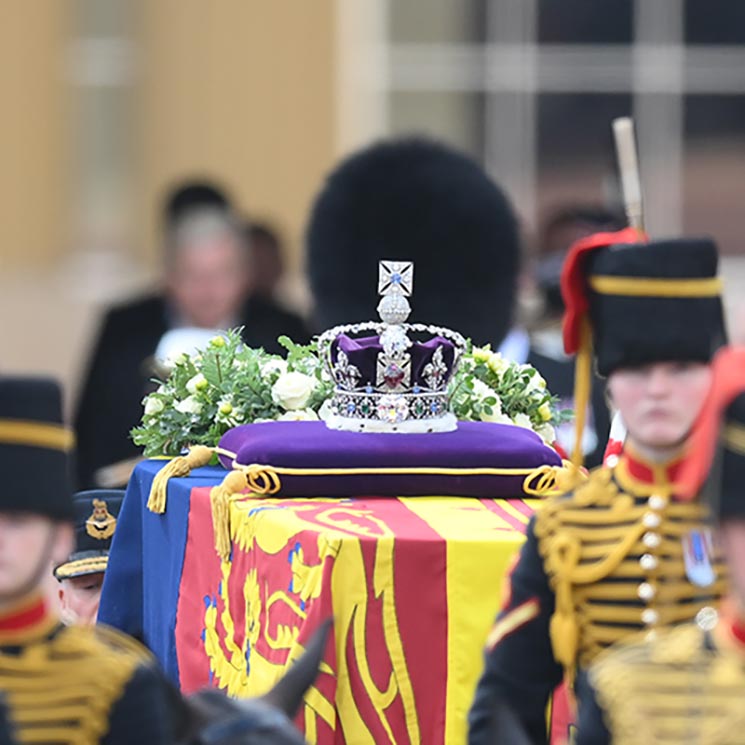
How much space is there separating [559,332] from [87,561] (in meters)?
3.32

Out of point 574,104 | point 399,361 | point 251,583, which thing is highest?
point 574,104

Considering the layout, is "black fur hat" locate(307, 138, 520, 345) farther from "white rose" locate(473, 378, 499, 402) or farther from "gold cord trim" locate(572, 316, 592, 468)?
"gold cord trim" locate(572, 316, 592, 468)

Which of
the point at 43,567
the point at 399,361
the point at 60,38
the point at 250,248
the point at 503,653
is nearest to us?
the point at 43,567

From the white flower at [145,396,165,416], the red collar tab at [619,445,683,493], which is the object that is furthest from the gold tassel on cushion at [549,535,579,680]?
the white flower at [145,396,165,416]

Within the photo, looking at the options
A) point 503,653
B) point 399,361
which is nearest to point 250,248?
point 399,361

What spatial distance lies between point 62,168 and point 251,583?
386 inches

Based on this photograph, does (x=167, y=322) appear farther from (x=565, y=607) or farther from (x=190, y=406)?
(x=565, y=607)

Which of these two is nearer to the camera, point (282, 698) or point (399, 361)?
point (282, 698)

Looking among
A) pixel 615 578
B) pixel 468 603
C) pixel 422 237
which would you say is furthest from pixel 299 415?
pixel 422 237

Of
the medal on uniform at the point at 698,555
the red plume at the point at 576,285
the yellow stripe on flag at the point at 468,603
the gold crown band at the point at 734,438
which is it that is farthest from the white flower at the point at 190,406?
the gold crown band at the point at 734,438

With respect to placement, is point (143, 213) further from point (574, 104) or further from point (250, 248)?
point (250, 248)

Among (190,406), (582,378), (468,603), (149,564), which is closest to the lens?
(582,378)

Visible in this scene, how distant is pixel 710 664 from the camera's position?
3148 millimetres

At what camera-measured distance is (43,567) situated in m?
3.38
